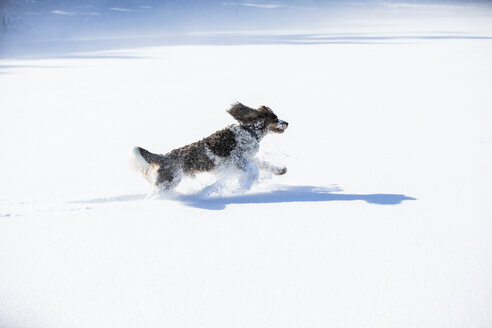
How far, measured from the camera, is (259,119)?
4973mm

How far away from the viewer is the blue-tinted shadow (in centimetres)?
376

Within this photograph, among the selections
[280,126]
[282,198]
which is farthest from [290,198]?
[280,126]

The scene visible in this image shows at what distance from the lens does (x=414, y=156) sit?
16.5 feet

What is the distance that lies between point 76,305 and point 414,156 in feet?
14.0

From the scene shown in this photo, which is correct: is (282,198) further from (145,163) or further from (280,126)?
(145,163)

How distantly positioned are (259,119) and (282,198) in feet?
4.48

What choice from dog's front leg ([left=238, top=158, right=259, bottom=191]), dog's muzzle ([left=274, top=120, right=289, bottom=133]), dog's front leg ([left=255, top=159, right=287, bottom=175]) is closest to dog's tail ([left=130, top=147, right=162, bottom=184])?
dog's front leg ([left=238, top=158, right=259, bottom=191])

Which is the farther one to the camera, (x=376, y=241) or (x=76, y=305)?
(x=376, y=241)

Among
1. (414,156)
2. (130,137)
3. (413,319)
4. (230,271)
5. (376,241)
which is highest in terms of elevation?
(130,137)

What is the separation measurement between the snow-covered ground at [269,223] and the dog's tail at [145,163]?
0.34 m

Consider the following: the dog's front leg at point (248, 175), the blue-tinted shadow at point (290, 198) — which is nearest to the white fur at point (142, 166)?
the blue-tinted shadow at point (290, 198)

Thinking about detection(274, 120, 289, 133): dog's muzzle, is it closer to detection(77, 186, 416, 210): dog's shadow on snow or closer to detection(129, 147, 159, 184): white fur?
detection(77, 186, 416, 210): dog's shadow on snow

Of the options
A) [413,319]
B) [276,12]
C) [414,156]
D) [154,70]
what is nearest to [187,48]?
[154,70]

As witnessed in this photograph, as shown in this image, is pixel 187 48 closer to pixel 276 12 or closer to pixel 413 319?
pixel 413 319
